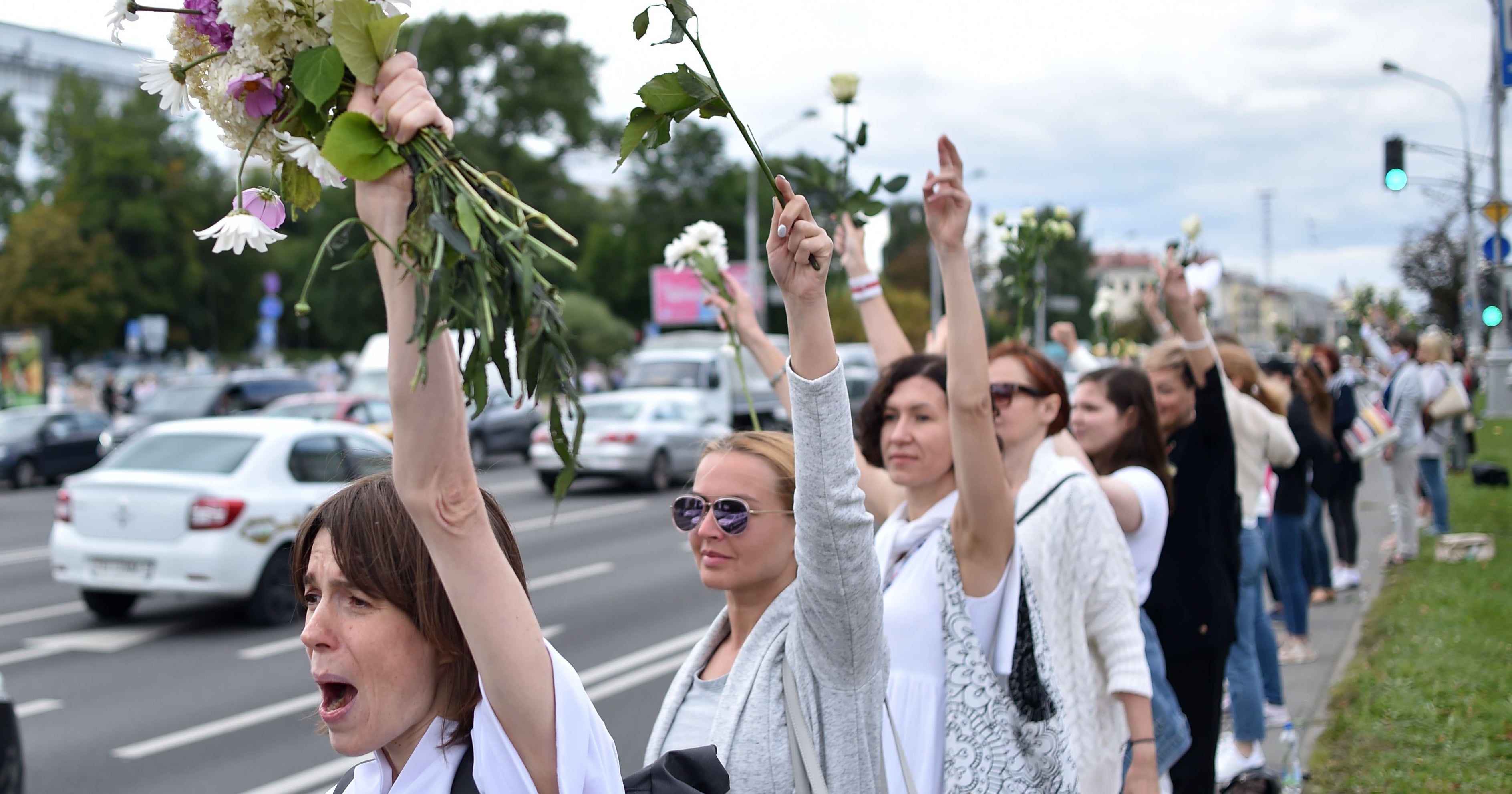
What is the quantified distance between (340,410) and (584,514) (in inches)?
206

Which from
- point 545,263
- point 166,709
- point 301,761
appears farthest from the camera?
point 166,709

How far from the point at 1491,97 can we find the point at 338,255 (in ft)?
63.6

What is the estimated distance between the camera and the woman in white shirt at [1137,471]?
3684 mm

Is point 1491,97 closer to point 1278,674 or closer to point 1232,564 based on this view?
point 1278,674

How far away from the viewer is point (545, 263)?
1243 millimetres

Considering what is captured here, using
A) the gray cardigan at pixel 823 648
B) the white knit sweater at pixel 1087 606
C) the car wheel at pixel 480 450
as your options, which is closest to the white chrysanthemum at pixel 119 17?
the gray cardigan at pixel 823 648

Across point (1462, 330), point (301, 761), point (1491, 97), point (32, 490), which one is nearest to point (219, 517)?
point (301, 761)

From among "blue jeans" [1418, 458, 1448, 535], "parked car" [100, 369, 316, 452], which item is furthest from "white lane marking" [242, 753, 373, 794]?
"parked car" [100, 369, 316, 452]

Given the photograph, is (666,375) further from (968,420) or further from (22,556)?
(968,420)

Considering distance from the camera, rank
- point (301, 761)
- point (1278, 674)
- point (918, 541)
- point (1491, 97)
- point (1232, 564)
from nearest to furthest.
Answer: point (918, 541), point (1232, 564), point (1278, 674), point (301, 761), point (1491, 97)

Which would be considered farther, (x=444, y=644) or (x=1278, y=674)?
(x=1278, y=674)

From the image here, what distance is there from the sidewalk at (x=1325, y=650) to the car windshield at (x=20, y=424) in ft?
66.4

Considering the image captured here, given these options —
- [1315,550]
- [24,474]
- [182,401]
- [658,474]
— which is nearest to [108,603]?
[1315,550]

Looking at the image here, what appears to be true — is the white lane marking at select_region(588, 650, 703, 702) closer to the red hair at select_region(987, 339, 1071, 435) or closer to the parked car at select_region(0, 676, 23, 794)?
the parked car at select_region(0, 676, 23, 794)
